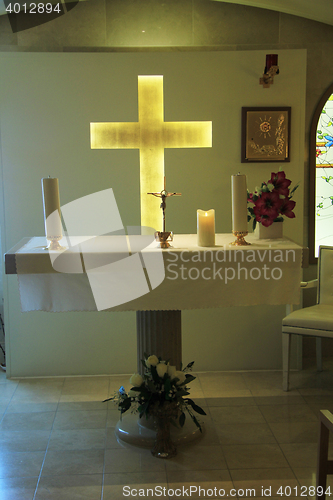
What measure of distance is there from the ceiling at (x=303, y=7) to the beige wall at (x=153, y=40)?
0.06 m

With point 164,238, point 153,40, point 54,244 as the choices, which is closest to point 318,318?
point 164,238

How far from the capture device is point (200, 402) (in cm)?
306

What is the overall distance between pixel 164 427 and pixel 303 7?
2.90m

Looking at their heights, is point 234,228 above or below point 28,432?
above

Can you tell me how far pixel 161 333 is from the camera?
8.13 feet

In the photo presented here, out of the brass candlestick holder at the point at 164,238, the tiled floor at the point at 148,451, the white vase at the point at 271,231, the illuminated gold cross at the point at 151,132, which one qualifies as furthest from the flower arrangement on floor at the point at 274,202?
the tiled floor at the point at 148,451

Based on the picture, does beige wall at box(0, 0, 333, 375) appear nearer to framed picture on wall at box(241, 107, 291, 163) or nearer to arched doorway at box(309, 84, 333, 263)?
arched doorway at box(309, 84, 333, 263)

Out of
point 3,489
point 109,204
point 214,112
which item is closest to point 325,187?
point 214,112

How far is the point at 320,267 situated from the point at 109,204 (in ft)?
5.12

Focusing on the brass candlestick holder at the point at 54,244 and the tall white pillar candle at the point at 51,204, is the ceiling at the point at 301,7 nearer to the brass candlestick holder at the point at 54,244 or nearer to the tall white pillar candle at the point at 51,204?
the tall white pillar candle at the point at 51,204

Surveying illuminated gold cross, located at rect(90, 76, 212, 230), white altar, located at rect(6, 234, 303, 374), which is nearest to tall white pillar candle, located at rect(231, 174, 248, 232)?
white altar, located at rect(6, 234, 303, 374)

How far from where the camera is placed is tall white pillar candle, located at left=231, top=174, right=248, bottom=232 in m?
2.17

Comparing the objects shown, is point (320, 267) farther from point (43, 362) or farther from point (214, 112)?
point (43, 362)

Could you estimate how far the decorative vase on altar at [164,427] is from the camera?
2.26m
